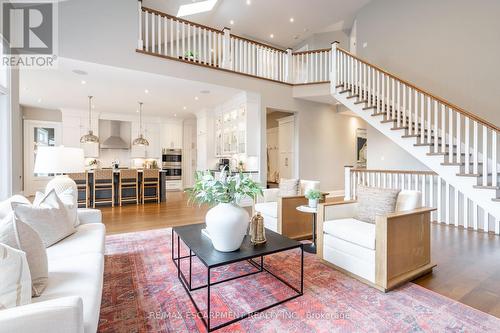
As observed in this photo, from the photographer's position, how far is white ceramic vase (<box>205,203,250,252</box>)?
182cm

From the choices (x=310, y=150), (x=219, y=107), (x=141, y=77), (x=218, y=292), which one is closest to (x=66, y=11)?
(x=141, y=77)

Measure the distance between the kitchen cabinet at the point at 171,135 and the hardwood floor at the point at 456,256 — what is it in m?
4.57

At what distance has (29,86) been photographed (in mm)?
5598

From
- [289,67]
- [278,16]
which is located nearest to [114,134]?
[289,67]

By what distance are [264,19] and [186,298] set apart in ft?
25.0

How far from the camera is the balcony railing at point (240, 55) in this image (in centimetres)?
543

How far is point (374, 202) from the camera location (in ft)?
8.28

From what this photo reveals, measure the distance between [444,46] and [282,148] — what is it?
4.54 metres

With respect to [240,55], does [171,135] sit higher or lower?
lower

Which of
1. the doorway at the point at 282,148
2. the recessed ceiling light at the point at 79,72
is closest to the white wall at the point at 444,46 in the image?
the doorway at the point at 282,148

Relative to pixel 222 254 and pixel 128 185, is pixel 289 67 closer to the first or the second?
pixel 128 185

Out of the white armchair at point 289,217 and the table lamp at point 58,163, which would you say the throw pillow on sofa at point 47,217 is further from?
the white armchair at point 289,217

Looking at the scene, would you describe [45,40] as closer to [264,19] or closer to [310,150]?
[264,19]

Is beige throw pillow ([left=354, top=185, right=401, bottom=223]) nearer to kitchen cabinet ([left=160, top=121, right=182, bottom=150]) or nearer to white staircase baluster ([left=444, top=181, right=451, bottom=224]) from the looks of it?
white staircase baluster ([left=444, top=181, right=451, bottom=224])
